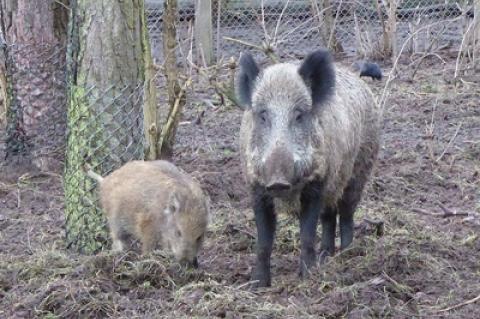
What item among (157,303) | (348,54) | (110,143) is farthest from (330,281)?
(348,54)

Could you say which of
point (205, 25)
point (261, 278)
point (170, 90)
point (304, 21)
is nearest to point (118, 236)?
point (261, 278)

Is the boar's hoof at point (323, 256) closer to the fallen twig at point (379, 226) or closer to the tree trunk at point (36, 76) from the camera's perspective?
the fallen twig at point (379, 226)

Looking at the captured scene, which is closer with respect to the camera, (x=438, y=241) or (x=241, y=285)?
(x=241, y=285)

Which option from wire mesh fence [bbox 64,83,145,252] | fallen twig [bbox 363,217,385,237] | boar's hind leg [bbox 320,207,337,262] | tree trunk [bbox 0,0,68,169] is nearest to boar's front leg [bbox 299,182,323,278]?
boar's hind leg [bbox 320,207,337,262]

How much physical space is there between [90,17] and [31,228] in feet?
5.42

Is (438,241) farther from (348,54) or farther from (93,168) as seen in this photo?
(348,54)

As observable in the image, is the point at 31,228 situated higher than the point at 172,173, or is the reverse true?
the point at 172,173

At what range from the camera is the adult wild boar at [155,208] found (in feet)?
18.6

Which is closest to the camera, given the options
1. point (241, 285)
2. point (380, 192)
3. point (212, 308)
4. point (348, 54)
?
point (212, 308)

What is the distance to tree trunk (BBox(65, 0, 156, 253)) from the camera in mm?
6219

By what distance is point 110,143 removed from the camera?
20.8 feet

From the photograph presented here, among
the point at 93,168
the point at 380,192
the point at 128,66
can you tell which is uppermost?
the point at 128,66

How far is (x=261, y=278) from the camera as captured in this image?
575 cm

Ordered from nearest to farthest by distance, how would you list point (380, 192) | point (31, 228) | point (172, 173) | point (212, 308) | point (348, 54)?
point (212, 308) → point (172, 173) → point (31, 228) → point (380, 192) → point (348, 54)
